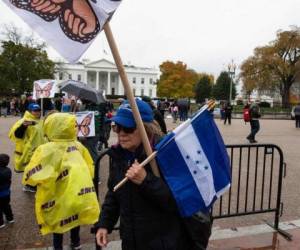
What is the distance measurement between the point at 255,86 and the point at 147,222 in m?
61.2


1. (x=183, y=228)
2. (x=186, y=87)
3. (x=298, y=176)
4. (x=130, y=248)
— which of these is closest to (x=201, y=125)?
(x=183, y=228)

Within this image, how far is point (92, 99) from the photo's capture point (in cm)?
961

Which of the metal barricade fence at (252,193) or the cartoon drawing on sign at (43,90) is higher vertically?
the cartoon drawing on sign at (43,90)

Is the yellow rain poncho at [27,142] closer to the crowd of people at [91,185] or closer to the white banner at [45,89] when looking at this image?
the crowd of people at [91,185]

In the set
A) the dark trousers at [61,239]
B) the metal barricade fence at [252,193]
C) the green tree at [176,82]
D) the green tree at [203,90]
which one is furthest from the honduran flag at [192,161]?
the green tree at [176,82]

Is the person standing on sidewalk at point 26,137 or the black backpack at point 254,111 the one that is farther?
the black backpack at point 254,111

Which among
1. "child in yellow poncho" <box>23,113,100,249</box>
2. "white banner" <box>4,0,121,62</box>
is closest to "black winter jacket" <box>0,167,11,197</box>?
"child in yellow poncho" <box>23,113,100,249</box>

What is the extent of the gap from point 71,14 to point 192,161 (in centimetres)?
107

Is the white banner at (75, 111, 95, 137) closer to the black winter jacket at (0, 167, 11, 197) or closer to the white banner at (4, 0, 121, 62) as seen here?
the black winter jacket at (0, 167, 11, 197)

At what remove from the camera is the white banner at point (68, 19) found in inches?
80.2

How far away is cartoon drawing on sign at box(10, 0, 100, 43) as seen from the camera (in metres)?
2.04

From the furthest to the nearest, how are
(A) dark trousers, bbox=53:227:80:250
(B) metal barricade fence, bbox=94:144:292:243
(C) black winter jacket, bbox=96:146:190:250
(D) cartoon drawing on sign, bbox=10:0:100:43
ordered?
1. (B) metal barricade fence, bbox=94:144:292:243
2. (A) dark trousers, bbox=53:227:80:250
3. (C) black winter jacket, bbox=96:146:190:250
4. (D) cartoon drawing on sign, bbox=10:0:100:43

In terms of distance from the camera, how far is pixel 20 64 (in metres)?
61.8

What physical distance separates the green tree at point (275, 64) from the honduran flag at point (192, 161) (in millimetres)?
60517
